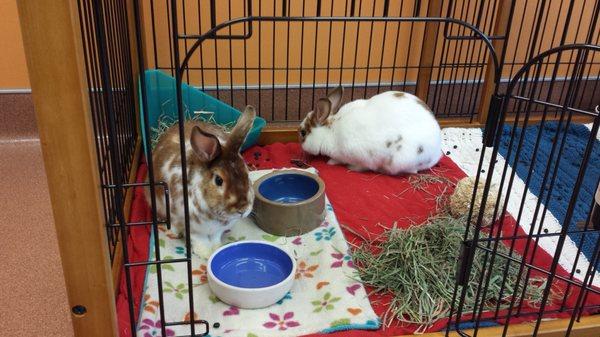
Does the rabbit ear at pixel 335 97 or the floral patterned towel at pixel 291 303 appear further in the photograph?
the rabbit ear at pixel 335 97

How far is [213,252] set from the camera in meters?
1.68

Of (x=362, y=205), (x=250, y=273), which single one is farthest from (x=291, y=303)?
(x=362, y=205)

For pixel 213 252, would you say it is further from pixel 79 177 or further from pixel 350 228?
pixel 79 177

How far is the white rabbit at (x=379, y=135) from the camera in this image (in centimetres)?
220

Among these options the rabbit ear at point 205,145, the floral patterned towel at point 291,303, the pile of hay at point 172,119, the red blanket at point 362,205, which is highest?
the rabbit ear at point 205,145

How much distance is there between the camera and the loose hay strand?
1452 mm

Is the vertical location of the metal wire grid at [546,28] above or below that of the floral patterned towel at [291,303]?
above

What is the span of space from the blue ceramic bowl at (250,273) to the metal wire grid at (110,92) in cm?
32

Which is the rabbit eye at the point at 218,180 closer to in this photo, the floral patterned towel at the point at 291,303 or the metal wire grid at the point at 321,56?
the floral patterned towel at the point at 291,303

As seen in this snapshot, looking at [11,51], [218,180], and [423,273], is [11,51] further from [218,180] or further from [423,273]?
[423,273]

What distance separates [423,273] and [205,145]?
2.50 ft

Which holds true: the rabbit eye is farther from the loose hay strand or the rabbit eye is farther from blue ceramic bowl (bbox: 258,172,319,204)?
the loose hay strand

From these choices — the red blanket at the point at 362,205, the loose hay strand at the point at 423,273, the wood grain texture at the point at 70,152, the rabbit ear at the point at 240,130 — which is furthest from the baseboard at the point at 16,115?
the loose hay strand at the point at 423,273

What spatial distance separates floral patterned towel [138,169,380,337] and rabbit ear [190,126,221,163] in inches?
14.9
